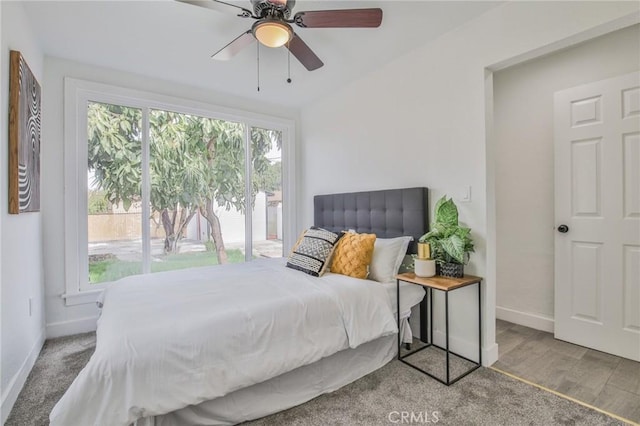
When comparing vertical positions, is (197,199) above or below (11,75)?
below

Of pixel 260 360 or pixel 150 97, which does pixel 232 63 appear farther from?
pixel 260 360

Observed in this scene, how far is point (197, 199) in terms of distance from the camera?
11.8 feet

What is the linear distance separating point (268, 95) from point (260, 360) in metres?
3.18

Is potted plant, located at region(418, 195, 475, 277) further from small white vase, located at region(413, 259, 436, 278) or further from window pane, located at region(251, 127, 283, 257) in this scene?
window pane, located at region(251, 127, 283, 257)

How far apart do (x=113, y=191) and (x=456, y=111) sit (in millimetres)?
3386

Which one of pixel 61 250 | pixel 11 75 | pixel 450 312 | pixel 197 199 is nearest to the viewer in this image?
pixel 11 75

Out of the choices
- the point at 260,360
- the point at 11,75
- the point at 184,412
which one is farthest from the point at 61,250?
the point at 260,360

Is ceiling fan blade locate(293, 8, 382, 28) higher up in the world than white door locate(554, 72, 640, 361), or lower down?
higher up

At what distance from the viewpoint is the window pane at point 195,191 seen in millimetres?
3371

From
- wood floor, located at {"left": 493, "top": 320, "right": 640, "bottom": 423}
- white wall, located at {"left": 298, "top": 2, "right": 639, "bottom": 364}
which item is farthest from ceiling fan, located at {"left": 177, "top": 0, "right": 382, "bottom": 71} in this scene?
wood floor, located at {"left": 493, "top": 320, "right": 640, "bottom": 423}

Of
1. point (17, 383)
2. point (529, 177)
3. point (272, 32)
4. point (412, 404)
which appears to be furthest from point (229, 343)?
point (529, 177)

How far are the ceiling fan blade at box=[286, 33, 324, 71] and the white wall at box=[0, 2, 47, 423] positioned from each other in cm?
172

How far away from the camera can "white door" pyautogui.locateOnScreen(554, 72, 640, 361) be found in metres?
2.29

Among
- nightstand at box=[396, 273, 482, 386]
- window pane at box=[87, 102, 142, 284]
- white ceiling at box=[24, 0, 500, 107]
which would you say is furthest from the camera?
window pane at box=[87, 102, 142, 284]
